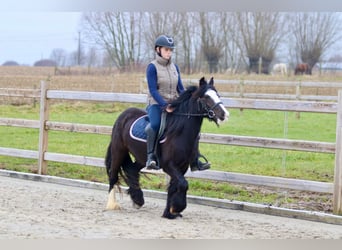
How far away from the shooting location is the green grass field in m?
7.96

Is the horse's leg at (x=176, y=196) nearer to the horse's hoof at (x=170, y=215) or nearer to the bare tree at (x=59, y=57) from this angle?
the horse's hoof at (x=170, y=215)

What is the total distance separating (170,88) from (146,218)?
143cm

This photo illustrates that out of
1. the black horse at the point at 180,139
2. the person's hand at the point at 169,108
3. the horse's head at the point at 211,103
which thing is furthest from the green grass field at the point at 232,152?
the horse's head at the point at 211,103

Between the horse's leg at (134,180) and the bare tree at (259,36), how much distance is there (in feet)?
37.0

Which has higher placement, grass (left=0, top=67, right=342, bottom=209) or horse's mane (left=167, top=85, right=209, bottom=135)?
horse's mane (left=167, top=85, right=209, bottom=135)

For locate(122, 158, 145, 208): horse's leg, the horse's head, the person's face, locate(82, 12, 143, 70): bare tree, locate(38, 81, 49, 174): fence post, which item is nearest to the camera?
the horse's head

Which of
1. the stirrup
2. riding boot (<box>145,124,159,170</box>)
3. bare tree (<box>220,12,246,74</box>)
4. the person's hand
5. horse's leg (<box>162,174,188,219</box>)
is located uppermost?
bare tree (<box>220,12,246,74</box>)

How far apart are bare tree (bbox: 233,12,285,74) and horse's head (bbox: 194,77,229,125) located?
11527 millimetres

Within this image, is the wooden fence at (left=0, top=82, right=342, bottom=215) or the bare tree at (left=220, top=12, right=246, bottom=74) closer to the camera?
the wooden fence at (left=0, top=82, right=342, bottom=215)

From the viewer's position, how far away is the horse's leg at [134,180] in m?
6.55

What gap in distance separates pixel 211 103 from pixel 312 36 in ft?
57.9

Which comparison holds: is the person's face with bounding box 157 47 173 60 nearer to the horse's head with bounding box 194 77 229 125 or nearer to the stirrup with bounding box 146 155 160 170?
the horse's head with bounding box 194 77 229 125

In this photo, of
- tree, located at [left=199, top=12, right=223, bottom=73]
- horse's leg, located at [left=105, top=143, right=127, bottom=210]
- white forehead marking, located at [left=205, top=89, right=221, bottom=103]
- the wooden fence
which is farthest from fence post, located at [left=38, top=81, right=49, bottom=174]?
tree, located at [left=199, top=12, right=223, bottom=73]

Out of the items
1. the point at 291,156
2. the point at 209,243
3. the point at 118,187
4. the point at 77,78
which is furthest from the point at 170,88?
the point at 77,78
